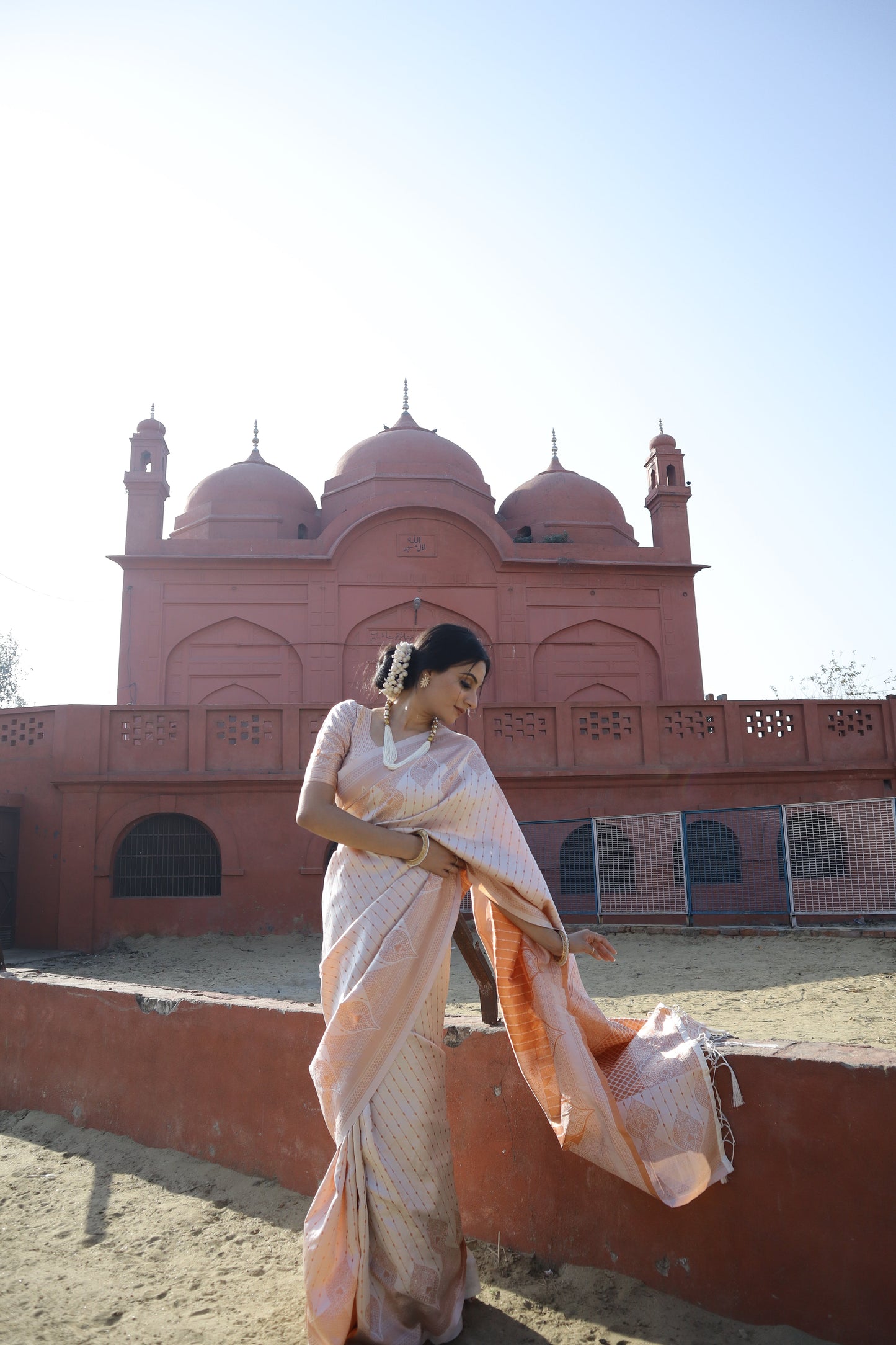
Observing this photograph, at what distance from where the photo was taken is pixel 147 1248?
2.68m

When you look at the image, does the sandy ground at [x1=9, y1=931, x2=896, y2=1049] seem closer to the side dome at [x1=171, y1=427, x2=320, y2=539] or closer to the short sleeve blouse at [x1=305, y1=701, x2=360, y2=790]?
the short sleeve blouse at [x1=305, y1=701, x2=360, y2=790]

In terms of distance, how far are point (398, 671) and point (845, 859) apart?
7.85 m

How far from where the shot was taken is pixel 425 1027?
2.20 m

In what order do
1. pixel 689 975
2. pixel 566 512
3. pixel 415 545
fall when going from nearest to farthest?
pixel 689 975 → pixel 415 545 → pixel 566 512

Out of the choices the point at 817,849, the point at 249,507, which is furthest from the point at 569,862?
the point at 249,507

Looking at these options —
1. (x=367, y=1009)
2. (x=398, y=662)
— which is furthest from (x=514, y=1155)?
(x=398, y=662)

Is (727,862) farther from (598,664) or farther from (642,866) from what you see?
(598,664)

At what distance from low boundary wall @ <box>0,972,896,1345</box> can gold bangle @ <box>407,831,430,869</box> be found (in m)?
0.68

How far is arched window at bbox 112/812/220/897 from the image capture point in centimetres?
1113

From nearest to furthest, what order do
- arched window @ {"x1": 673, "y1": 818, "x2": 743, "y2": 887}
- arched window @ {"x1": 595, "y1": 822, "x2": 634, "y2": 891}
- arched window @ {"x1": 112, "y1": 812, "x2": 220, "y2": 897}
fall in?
arched window @ {"x1": 673, "y1": 818, "x2": 743, "y2": 887} < arched window @ {"x1": 595, "y1": 822, "x2": 634, "y2": 891} < arched window @ {"x1": 112, "y1": 812, "x2": 220, "y2": 897}

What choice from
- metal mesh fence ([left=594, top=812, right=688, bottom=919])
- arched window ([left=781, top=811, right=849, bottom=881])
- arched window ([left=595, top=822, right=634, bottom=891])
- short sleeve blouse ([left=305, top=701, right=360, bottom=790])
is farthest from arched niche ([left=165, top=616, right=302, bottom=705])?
short sleeve blouse ([left=305, top=701, right=360, bottom=790])

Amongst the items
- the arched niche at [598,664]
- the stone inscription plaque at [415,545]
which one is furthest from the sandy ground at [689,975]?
the stone inscription plaque at [415,545]

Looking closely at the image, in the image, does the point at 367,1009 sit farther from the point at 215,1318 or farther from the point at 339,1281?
the point at 215,1318

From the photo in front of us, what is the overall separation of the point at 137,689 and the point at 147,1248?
1298 centimetres
